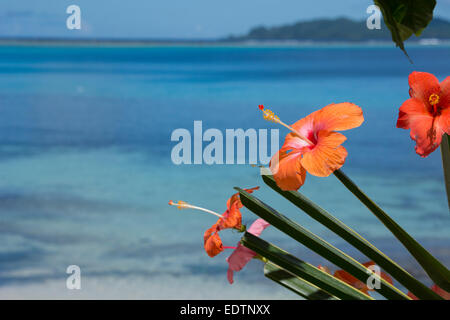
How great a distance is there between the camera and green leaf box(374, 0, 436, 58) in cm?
47

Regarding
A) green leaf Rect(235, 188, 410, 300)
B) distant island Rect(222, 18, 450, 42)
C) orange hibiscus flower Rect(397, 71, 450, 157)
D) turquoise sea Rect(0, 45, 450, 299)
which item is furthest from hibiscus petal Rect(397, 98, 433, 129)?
distant island Rect(222, 18, 450, 42)

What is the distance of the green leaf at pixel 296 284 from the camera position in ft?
1.61

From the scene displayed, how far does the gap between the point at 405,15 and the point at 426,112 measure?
8 cm

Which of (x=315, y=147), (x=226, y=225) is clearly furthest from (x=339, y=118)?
(x=226, y=225)

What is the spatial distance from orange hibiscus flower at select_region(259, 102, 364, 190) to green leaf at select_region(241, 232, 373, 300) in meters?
0.06

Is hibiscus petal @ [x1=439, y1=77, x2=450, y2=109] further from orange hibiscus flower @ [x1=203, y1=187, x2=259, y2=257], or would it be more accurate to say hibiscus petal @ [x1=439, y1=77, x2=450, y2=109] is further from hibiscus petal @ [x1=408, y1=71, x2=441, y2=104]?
orange hibiscus flower @ [x1=203, y1=187, x2=259, y2=257]

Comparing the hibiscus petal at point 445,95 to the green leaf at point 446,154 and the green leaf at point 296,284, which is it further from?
the green leaf at point 296,284

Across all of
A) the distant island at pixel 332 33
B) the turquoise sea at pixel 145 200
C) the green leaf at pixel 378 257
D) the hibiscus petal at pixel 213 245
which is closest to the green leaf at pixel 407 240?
the green leaf at pixel 378 257

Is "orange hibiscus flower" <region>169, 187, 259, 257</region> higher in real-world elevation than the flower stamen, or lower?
lower

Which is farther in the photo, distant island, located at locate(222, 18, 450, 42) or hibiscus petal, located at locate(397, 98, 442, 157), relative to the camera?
distant island, located at locate(222, 18, 450, 42)

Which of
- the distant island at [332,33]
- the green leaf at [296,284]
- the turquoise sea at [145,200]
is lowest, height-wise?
the green leaf at [296,284]

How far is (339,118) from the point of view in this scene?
47cm

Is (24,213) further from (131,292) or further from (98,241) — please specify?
(131,292)

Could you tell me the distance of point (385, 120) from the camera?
794cm
